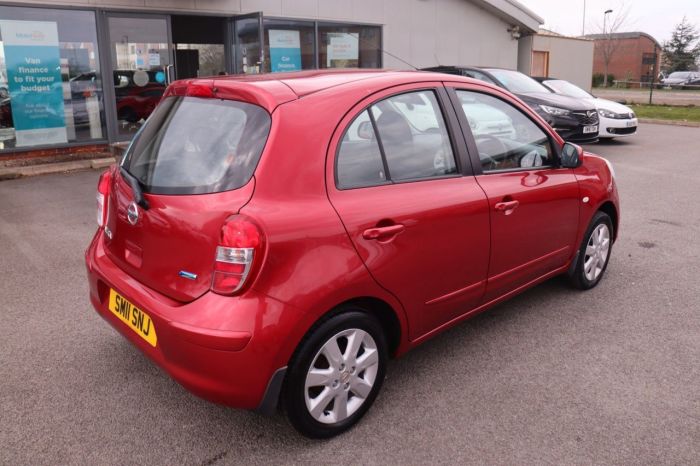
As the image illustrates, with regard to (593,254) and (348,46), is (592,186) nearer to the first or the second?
(593,254)

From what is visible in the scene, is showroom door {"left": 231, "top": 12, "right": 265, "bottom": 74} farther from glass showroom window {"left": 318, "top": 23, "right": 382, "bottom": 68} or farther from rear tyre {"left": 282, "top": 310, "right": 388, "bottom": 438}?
rear tyre {"left": 282, "top": 310, "right": 388, "bottom": 438}

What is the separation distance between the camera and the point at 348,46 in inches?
554

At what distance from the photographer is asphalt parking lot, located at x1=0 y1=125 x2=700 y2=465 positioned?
2787mm

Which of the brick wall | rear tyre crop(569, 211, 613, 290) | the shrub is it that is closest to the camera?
rear tyre crop(569, 211, 613, 290)

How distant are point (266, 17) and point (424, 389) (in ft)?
35.2

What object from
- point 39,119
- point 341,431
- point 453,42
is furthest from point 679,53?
point 341,431

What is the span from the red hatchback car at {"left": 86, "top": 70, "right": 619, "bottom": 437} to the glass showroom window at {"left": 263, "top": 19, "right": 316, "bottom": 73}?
32.1 feet

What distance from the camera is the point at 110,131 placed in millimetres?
10680

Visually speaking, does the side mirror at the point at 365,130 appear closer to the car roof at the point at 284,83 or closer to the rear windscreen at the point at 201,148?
the car roof at the point at 284,83

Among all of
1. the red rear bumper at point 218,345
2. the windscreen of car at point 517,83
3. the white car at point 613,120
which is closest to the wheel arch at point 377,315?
the red rear bumper at point 218,345

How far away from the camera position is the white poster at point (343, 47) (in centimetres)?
1375

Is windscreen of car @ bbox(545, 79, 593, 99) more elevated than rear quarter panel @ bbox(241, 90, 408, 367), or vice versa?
windscreen of car @ bbox(545, 79, 593, 99)

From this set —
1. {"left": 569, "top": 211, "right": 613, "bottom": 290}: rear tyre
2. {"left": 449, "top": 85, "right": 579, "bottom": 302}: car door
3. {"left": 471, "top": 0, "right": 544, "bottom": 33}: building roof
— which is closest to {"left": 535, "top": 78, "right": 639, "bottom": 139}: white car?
{"left": 471, "top": 0, "right": 544, "bottom": 33}: building roof

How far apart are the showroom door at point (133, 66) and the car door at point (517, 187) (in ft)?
28.4
